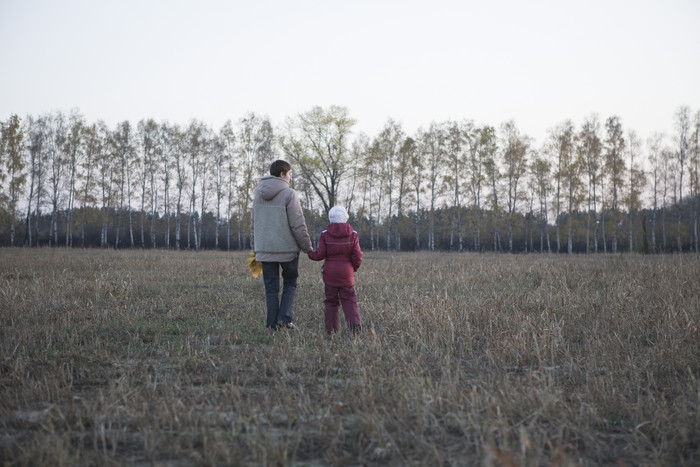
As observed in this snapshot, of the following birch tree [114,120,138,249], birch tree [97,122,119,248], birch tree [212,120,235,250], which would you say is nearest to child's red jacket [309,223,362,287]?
birch tree [212,120,235,250]

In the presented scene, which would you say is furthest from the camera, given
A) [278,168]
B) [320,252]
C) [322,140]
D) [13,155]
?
[13,155]

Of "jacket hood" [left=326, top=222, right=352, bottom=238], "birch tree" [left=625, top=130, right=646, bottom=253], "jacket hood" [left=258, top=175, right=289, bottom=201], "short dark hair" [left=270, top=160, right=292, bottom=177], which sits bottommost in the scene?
"jacket hood" [left=326, top=222, right=352, bottom=238]

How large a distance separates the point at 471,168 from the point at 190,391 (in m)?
39.2

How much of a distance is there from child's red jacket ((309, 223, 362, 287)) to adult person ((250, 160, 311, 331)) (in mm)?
305

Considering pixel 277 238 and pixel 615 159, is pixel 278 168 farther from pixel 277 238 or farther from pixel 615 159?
pixel 615 159

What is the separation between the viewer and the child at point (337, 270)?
5.44m

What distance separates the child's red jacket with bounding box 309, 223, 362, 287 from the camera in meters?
5.44

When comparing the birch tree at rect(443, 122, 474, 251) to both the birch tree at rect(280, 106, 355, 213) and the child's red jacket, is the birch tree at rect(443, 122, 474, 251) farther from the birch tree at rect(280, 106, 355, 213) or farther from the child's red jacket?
the child's red jacket

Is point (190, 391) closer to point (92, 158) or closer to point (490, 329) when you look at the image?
point (490, 329)

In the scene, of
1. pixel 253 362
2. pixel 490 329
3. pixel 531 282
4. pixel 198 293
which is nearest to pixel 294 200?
pixel 253 362

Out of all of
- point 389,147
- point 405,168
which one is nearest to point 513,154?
point 405,168

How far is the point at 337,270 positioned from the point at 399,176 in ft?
120

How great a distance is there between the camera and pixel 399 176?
4144 cm

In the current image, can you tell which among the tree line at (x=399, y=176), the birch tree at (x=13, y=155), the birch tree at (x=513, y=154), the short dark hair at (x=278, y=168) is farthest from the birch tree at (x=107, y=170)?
the short dark hair at (x=278, y=168)
